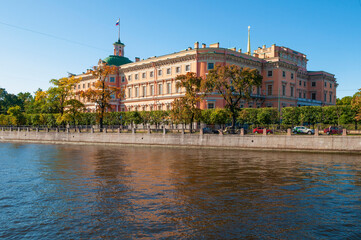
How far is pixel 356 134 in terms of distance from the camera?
33.2 metres

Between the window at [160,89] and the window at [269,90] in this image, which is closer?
the window at [269,90]

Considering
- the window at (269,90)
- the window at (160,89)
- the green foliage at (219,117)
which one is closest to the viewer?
→ the green foliage at (219,117)

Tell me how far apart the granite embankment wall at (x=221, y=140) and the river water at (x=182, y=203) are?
37.1ft

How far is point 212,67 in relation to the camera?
2351 inches

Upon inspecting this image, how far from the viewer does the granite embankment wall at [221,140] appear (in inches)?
1277

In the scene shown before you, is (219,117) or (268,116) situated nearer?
(268,116)

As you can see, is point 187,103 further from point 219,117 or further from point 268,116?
point 268,116

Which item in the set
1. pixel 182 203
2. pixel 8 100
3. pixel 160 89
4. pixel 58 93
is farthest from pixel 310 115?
pixel 8 100

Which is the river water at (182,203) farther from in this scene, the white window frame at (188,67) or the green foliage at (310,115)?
the white window frame at (188,67)

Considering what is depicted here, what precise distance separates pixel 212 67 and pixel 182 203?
48852mm

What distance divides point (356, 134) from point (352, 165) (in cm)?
1081

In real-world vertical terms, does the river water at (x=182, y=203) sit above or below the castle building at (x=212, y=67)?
A: below

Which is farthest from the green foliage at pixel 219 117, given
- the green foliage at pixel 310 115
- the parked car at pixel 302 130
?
the green foliage at pixel 310 115

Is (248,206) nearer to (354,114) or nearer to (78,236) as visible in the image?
(78,236)
